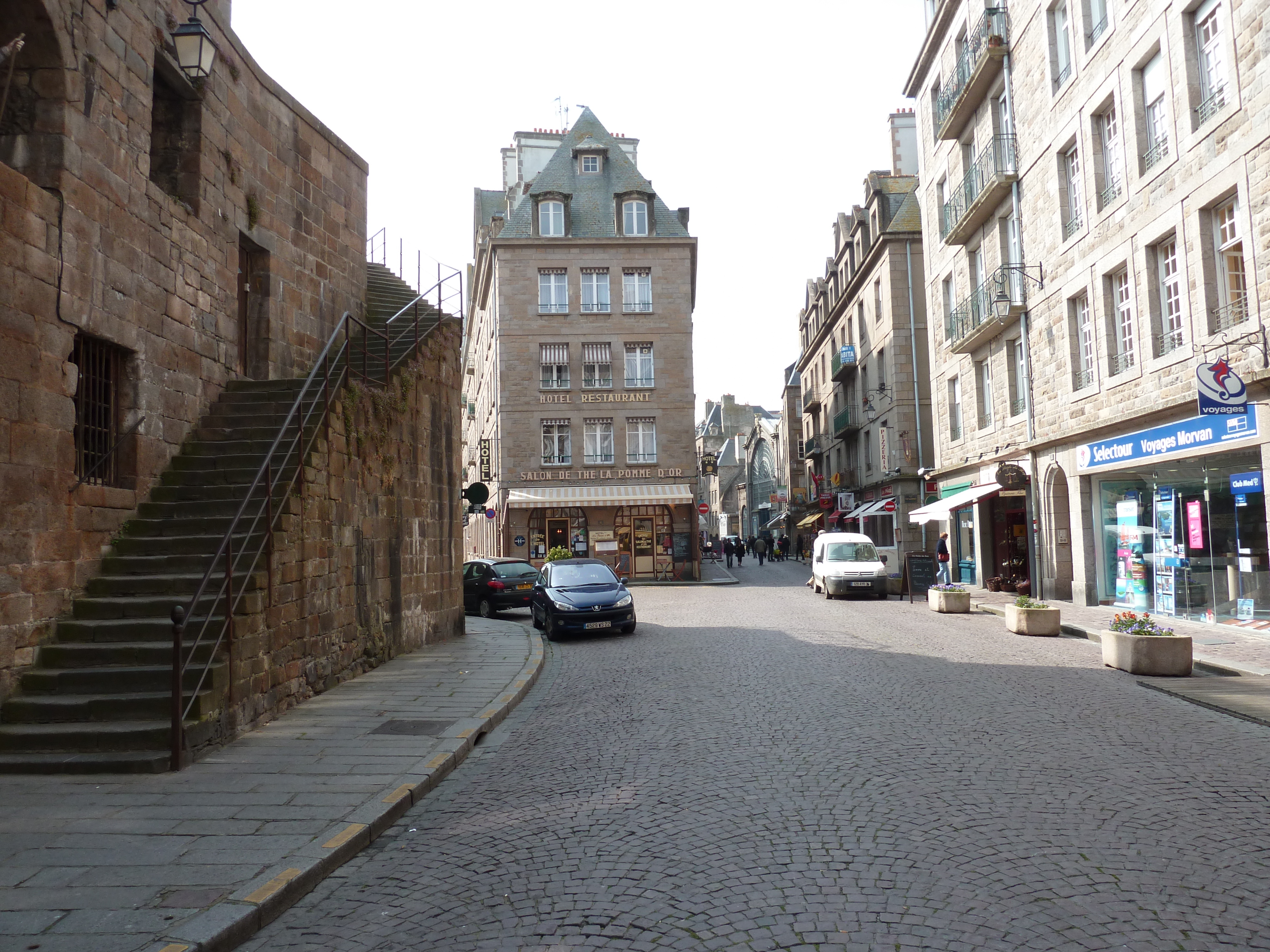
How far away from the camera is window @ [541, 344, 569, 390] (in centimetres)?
3800

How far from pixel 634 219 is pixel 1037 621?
1114 inches

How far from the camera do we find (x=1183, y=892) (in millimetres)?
4020

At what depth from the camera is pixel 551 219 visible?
128 feet

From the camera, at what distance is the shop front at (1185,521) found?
13.6 meters

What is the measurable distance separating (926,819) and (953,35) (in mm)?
25256

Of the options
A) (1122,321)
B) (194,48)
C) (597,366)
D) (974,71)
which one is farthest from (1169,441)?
(597,366)

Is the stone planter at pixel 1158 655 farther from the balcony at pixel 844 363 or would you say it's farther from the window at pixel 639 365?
the balcony at pixel 844 363

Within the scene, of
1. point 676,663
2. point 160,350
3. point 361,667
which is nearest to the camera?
point 160,350

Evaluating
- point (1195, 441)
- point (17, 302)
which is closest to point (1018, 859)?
point (17, 302)

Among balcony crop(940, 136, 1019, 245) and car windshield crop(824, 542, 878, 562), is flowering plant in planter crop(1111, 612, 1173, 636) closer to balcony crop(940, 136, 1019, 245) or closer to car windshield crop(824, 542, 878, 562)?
car windshield crop(824, 542, 878, 562)

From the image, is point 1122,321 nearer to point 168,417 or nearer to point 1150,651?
point 1150,651

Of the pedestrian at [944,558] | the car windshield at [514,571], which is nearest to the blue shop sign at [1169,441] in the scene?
the pedestrian at [944,558]

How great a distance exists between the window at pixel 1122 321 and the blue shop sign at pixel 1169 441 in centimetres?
139

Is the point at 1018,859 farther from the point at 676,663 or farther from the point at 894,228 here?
the point at 894,228
